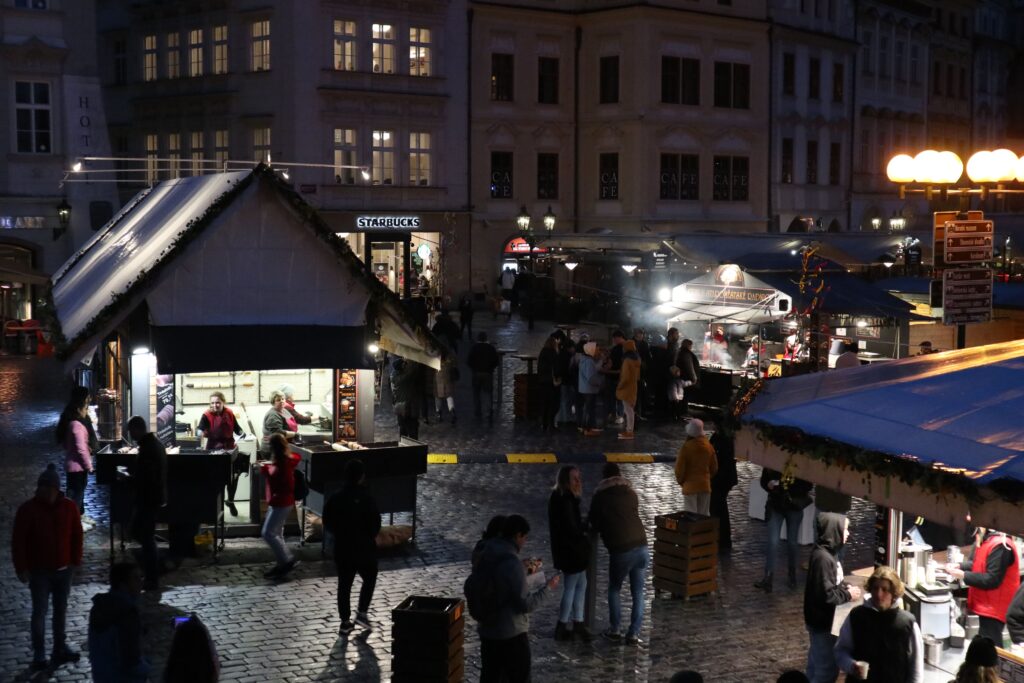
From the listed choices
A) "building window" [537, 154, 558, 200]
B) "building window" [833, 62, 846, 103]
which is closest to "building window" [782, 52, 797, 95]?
"building window" [833, 62, 846, 103]

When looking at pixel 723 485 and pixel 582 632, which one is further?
pixel 723 485

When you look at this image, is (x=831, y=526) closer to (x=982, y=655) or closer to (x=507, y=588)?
(x=507, y=588)

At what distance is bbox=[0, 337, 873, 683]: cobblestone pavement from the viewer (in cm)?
1159

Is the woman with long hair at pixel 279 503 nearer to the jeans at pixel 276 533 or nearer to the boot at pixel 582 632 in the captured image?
the jeans at pixel 276 533

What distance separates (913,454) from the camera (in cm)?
845

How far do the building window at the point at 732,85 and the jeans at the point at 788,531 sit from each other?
4004 cm

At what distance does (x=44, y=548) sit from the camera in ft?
37.0

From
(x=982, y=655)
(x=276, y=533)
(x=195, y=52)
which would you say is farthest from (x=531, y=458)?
(x=195, y=52)

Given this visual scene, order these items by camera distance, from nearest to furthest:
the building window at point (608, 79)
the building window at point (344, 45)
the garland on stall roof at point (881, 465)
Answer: the garland on stall roof at point (881, 465) < the building window at point (344, 45) < the building window at point (608, 79)

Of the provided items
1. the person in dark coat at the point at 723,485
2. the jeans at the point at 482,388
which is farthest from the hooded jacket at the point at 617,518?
the jeans at the point at 482,388

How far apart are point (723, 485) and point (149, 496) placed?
20.2ft

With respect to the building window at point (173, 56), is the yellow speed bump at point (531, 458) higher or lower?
lower

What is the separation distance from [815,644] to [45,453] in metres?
14.2

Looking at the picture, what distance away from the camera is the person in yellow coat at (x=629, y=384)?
23.1m
